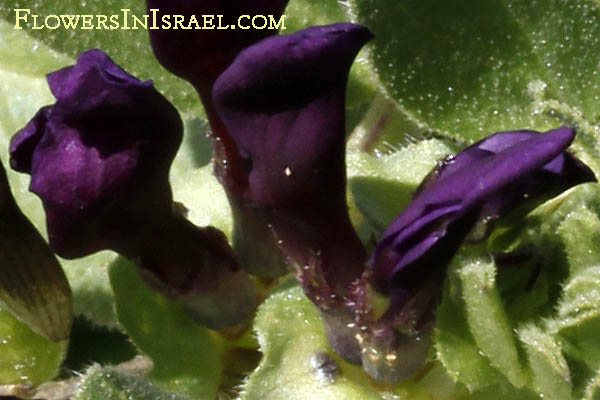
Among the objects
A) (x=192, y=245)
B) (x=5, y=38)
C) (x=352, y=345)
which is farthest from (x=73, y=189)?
(x=5, y=38)

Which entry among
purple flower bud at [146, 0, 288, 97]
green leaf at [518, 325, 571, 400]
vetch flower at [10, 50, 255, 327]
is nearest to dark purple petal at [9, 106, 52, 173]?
vetch flower at [10, 50, 255, 327]

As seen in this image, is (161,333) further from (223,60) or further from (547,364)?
(547,364)

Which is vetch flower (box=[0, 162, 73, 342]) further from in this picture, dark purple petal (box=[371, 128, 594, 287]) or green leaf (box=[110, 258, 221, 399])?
dark purple petal (box=[371, 128, 594, 287])

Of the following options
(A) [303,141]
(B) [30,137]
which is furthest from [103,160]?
(A) [303,141]

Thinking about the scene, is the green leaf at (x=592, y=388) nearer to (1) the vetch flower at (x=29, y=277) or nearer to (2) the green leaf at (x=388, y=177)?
(2) the green leaf at (x=388, y=177)

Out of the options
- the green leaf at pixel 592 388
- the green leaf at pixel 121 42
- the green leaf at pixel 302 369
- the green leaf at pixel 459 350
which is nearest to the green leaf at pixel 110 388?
the green leaf at pixel 302 369

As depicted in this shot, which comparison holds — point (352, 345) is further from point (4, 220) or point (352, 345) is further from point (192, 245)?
point (4, 220)
